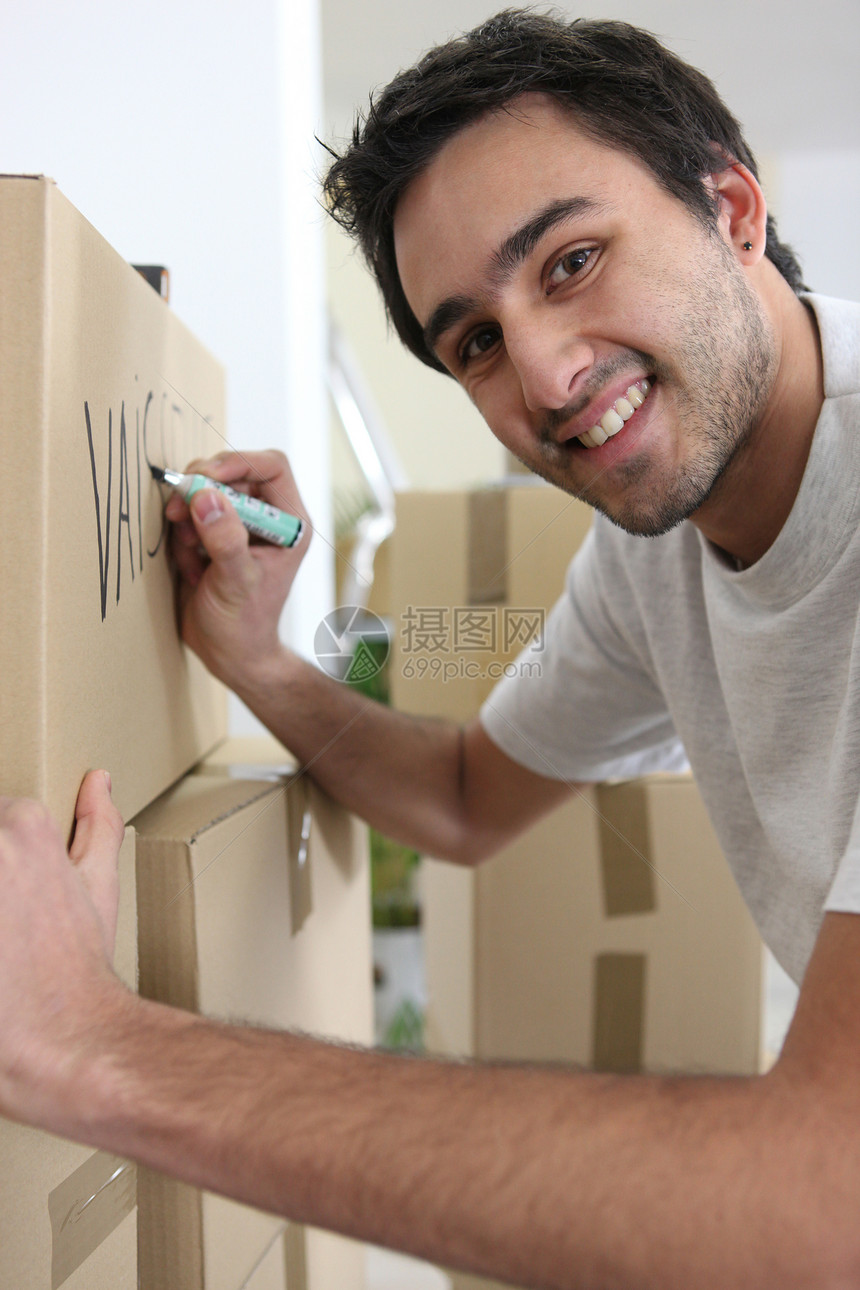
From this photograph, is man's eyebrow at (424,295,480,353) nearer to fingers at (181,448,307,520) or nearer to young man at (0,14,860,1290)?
young man at (0,14,860,1290)

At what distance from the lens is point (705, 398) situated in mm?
597

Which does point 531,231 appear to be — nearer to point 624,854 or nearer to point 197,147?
point 197,147

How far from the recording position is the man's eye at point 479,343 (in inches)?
24.9

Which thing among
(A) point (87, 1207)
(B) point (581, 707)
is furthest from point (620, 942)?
(A) point (87, 1207)

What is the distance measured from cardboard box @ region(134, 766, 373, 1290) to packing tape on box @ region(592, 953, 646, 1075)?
273 millimetres

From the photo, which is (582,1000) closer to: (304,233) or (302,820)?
(302,820)

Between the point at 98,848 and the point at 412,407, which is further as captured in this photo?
the point at 412,407

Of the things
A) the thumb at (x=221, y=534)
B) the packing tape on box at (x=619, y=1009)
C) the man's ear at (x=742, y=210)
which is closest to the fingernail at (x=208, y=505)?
the thumb at (x=221, y=534)

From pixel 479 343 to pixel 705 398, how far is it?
0.53ft

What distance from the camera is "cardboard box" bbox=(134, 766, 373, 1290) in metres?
0.48

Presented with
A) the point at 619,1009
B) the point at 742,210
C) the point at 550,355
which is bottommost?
the point at 619,1009

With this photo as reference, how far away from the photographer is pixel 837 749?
0.53 meters

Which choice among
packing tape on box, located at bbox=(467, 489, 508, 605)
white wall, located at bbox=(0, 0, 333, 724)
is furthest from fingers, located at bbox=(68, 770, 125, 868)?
packing tape on box, located at bbox=(467, 489, 508, 605)

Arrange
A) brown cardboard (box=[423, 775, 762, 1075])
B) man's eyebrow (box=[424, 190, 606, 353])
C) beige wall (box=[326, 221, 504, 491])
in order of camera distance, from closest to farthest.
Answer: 1. man's eyebrow (box=[424, 190, 606, 353])
2. brown cardboard (box=[423, 775, 762, 1075])
3. beige wall (box=[326, 221, 504, 491])
